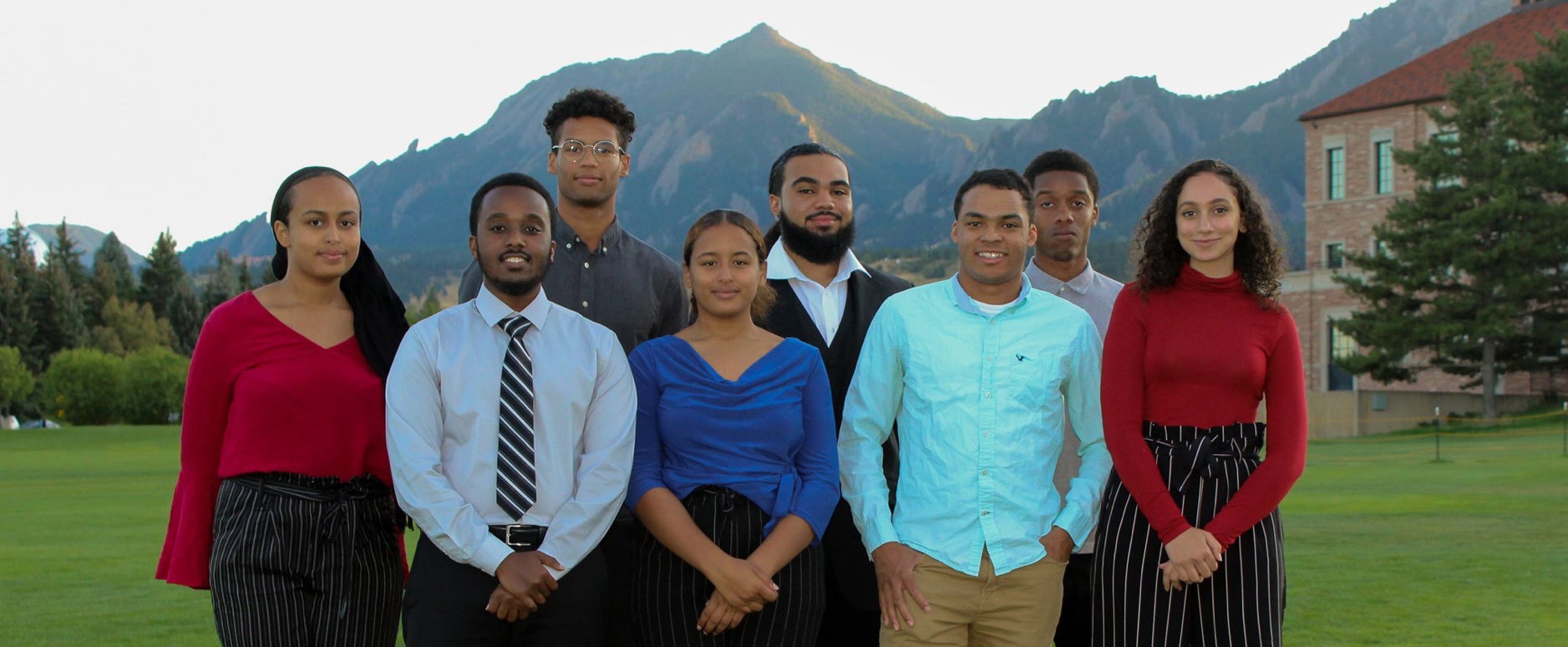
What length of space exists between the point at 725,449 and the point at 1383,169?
48641mm

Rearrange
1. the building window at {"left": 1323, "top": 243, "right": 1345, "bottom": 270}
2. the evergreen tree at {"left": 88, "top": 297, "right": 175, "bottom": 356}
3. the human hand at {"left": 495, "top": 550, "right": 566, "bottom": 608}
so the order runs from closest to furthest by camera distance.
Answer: the human hand at {"left": 495, "top": 550, "right": 566, "bottom": 608} < the building window at {"left": 1323, "top": 243, "right": 1345, "bottom": 270} < the evergreen tree at {"left": 88, "top": 297, "right": 175, "bottom": 356}

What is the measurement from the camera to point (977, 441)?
3.97m

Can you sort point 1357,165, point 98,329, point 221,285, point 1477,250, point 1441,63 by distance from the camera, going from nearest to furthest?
1. point 1477,250
2. point 1441,63
3. point 1357,165
4. point 98,329
5. point 221,285

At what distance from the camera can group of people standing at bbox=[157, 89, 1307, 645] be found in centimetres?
376

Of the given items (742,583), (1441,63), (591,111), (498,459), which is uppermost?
(1441,63)

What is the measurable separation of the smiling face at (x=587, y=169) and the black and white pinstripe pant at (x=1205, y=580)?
7.41 feet

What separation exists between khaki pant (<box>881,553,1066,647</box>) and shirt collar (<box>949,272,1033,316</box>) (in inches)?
29.6

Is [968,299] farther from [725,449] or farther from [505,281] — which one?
[505,281]

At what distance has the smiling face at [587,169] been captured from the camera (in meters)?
5.02

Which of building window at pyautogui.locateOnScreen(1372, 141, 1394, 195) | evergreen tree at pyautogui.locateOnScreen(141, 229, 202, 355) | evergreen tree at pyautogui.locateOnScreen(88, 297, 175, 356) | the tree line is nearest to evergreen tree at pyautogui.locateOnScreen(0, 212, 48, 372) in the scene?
the tree line

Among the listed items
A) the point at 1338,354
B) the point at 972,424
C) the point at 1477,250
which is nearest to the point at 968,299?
the point at 972,424

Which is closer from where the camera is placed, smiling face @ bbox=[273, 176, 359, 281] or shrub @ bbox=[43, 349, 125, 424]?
smiling face @ bbox=[273, 176, 359, 281]

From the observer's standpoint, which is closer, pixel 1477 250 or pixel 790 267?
pixel 790 267

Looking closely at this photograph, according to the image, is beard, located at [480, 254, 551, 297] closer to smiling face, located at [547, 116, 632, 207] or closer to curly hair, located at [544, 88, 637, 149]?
smiling face, located at [547, 116, 632, 207]
